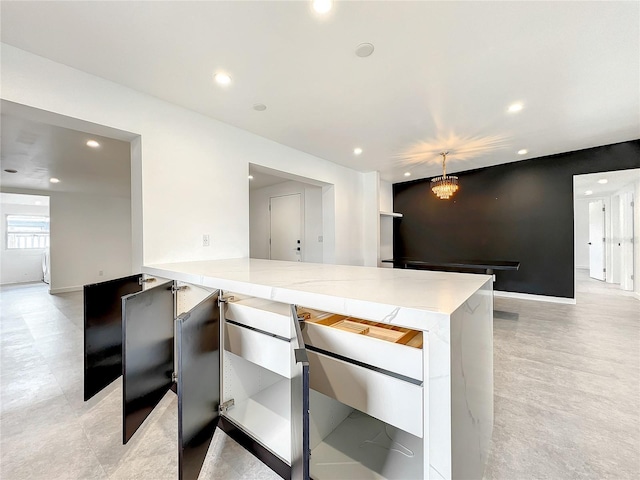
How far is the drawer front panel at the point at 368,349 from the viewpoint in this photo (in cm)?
85

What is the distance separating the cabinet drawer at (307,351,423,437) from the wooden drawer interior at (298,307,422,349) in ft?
0.44

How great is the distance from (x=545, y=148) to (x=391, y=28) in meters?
4.07

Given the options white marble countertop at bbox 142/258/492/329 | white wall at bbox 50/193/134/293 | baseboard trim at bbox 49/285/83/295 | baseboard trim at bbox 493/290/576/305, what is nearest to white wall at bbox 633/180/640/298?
baseboard trim at bbox 493/290/576/305

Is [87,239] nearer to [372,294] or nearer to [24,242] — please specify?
[24,242]

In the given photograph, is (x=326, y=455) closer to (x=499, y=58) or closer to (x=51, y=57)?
(x=499, y=58)

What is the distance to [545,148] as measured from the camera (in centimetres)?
419

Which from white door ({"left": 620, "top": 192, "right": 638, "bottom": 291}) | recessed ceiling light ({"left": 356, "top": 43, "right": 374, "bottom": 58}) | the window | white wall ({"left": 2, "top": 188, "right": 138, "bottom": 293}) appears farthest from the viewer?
the window

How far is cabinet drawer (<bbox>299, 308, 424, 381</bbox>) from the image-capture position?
86 centimetres

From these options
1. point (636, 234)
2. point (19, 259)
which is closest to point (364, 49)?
point (636, 234)

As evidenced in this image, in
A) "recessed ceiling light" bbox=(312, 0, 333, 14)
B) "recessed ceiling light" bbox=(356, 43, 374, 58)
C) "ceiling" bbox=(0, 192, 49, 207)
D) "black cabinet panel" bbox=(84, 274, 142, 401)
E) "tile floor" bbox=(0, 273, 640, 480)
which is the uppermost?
"recessed ceiling light" bbox=(356, 43, 374, 58)

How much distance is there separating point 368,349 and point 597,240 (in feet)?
31.1

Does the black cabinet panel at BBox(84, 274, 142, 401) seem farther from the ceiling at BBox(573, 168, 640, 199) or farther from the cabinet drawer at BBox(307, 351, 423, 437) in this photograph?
the ceiling at BBox(573, 168, 640, 199)

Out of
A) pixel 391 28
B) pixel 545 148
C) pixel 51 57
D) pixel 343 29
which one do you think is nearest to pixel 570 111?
pixel 545 148

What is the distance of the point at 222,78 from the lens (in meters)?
2.21
